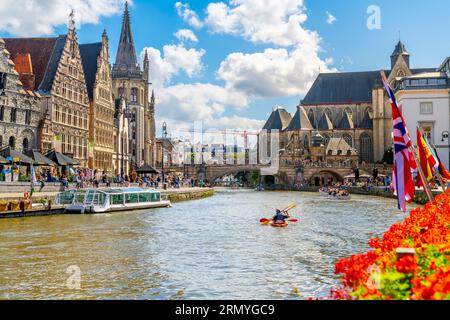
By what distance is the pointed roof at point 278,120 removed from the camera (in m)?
127

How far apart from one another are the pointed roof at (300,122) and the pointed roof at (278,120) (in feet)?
20.8

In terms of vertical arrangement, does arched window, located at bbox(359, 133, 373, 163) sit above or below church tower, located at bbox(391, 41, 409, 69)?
below

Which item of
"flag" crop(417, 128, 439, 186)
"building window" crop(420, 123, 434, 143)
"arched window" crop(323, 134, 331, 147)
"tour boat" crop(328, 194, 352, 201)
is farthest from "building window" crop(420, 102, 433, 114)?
"flag" crop(417, 128, 439, 186)

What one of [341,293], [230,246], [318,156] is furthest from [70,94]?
[318,156]

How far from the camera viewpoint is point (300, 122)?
11762 centimetres

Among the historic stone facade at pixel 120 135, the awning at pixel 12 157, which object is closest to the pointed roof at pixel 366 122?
the historic stone facade at pixel 120 135

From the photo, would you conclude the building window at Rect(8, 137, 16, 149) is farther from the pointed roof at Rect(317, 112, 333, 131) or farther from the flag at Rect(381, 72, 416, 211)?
the pointed roof at Rect(317, 112, 333, 131)

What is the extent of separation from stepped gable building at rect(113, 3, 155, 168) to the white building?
4773cm

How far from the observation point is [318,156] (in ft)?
374

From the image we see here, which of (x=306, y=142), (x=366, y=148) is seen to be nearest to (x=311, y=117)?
(x=306, y=142)

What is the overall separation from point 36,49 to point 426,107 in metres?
49.8

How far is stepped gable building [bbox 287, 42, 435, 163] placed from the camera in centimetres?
10919
